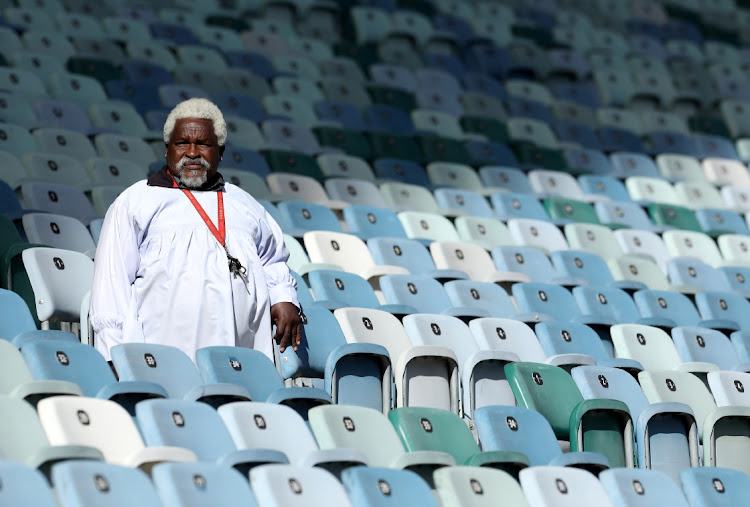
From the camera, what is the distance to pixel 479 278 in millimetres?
5297

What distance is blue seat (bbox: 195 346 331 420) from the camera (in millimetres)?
3295

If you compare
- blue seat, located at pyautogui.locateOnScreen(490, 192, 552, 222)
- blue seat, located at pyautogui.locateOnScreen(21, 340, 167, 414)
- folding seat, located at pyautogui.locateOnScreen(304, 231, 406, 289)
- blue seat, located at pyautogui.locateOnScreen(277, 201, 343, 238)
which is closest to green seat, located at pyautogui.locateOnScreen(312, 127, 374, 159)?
blue seat, located at pyautogui.locateOnScreen(490, 192, 552, 222)

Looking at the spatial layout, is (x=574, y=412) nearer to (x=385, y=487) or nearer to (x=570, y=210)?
(x=385, y=487)

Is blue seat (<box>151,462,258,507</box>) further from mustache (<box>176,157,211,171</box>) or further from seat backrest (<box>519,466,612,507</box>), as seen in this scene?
mustache (<box>176,157,211,171</box>)

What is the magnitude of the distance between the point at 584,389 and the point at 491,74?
5.35 metres

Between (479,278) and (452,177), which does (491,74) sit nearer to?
(452,177)

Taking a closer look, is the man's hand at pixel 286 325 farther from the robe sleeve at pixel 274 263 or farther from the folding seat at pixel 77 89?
the folding seat at pixel 77 89

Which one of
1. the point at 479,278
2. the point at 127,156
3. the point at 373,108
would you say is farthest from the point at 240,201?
the point at 373,108

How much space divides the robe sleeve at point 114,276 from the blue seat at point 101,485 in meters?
0.97

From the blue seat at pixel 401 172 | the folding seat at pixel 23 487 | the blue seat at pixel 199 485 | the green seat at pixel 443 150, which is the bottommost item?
the blue seat at pixel 199 485

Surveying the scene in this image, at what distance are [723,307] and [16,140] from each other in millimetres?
3036

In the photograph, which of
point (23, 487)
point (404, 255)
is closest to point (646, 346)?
point (404, 255)

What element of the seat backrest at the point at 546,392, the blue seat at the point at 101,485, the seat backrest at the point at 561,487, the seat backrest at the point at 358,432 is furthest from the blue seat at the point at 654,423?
the blue seat at the point at 101,485

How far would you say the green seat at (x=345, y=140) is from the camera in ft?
22.6
